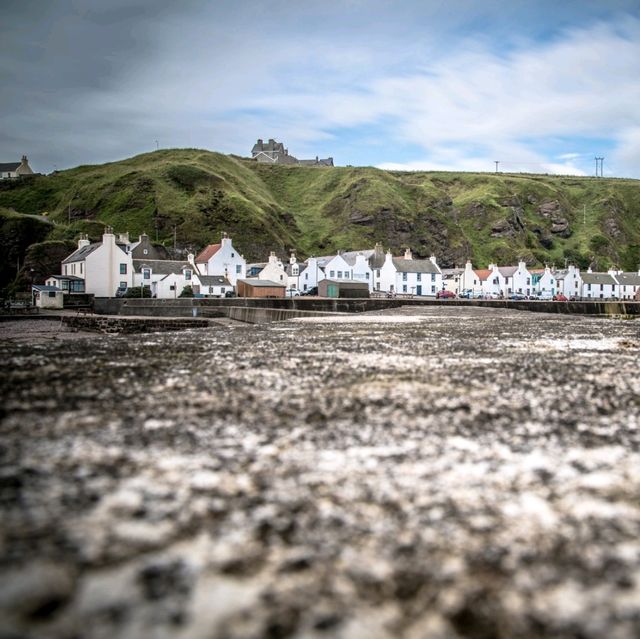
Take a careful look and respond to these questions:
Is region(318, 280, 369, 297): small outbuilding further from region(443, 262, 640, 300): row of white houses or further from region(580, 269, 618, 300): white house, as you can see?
region(580, 269, 618, 300): white house

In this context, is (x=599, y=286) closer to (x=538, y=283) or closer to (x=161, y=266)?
(x=538, y=283)

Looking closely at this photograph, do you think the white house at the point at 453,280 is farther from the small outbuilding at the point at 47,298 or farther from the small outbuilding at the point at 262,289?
the small outbuilding at the point at 47,298

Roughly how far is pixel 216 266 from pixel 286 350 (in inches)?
2871

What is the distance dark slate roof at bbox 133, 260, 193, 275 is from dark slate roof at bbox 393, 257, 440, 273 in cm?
3795

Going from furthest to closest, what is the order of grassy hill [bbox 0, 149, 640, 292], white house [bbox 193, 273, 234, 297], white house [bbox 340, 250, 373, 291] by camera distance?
grassy hill [bbox 0, 149, 640, 292] → white house [bbox 340, 250, 373, 291] → white house [bbox 193, 273, 234, 297]

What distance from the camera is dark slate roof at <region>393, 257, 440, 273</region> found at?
9112cm

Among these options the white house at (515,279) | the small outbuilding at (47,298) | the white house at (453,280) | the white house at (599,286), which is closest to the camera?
the small outbuilding at (47,298)

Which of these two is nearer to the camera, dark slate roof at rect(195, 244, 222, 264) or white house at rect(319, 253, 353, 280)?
dark slate roof at rect(195, 244, 222, 264)

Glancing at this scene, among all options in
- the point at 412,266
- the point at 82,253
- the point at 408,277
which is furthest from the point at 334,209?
the point at 82,253

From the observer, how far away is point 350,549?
1.44 metres

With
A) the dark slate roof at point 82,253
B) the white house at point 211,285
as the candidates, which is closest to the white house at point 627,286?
the white house at point 211,285

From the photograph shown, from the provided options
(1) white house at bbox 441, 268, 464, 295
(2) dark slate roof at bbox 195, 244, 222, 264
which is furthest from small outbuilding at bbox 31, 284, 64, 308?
(1) white house at bbox 441, 268, 464, 295

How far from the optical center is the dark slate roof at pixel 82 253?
64812mm

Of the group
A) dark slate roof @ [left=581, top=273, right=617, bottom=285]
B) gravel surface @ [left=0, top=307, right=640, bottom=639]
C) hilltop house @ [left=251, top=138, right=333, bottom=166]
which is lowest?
gravel surface @ [left=0, top=307, right=640, bottom=639]
